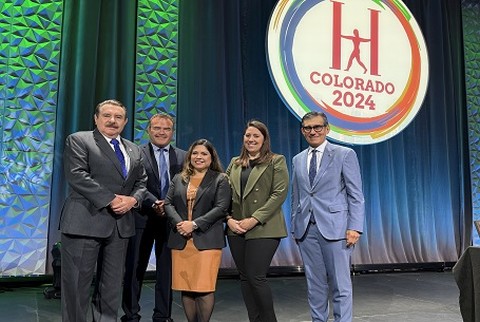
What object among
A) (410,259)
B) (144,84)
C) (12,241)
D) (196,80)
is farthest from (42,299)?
(410,259)

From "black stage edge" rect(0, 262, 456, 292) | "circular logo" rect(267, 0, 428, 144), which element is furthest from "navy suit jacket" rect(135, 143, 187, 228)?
"circular logo" rect(267, 0, 428, 144)

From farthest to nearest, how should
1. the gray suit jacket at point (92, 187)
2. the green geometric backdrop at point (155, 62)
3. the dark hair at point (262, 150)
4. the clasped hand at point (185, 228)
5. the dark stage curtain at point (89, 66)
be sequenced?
1. the green geometric backdrop at point (155, 62)
2. the dark stage curtain at point (89, 66)
3. the dark hair at point (262, 150)
4. the clasped hand at point (185, 228)
5. the gray suit jacket at point (92, 187)

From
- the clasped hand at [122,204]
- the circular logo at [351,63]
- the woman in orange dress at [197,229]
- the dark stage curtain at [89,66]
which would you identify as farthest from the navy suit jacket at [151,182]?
the circular logo at [351,63]

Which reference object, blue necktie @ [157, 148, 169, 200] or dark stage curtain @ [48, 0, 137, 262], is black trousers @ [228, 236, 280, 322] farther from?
dark stage curtain @ [48, 0, 137, 262]

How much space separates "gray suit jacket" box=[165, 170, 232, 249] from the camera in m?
2.22

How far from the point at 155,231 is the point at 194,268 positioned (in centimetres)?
55

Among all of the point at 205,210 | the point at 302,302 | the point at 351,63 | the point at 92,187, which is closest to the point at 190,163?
the point at 205,210

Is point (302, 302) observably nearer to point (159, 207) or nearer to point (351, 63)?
point (159, 207)

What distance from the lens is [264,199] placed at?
2.31 meters

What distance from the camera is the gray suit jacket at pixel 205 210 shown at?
2223 mm

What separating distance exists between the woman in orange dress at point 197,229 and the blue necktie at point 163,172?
342 millimetres

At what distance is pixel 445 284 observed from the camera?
444 centimetres

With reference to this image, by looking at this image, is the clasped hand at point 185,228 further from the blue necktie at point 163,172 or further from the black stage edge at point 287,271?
the black stage edge at point 287,271

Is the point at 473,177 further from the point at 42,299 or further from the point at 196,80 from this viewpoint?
the point at 42,299
